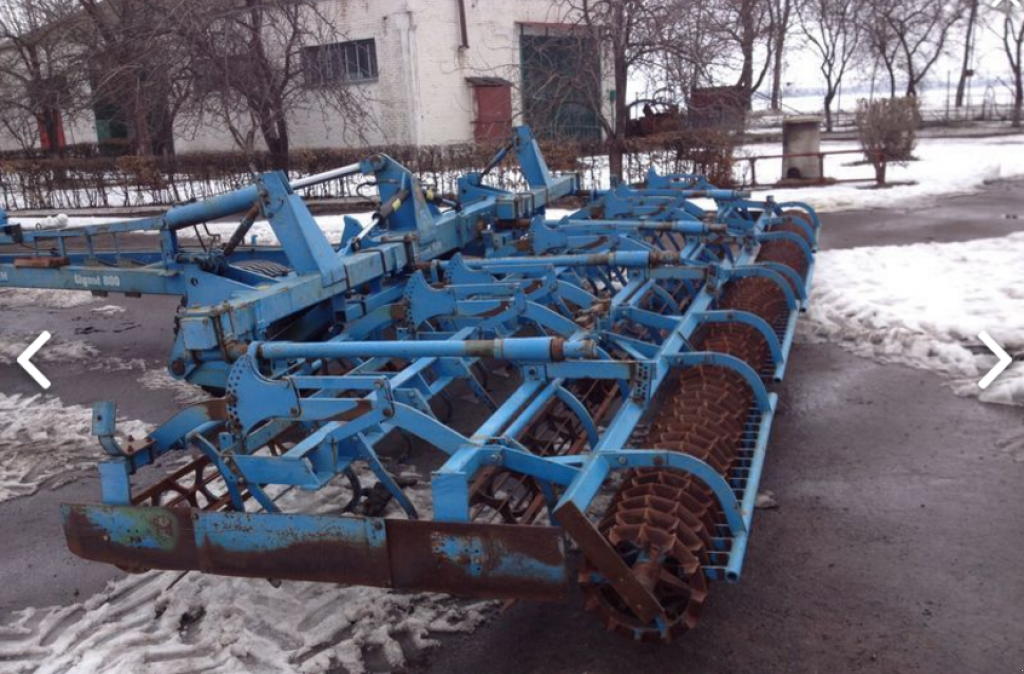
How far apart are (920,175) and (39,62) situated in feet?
70.7

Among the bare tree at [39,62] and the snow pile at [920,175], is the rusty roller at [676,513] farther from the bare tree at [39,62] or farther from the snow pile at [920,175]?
the bare tree at [39,62]

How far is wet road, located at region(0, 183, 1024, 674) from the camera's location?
147 inches

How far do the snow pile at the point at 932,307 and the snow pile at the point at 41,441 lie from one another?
232 inches

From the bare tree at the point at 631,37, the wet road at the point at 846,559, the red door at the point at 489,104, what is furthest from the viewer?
the red door at the point at 489,104

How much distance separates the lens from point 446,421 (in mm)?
6773

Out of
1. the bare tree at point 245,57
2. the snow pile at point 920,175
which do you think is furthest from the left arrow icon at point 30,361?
the snow pile at point 920,175

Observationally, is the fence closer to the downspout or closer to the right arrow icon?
the downspout

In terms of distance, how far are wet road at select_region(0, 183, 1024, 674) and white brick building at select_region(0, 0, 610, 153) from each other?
18370 mm

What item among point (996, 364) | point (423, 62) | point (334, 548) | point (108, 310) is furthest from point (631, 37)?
point (334, 548)

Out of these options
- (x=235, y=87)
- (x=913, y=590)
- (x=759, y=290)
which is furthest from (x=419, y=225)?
(x=235, y=87)

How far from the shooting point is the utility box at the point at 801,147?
60.2ft

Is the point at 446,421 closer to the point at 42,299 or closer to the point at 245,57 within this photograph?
the point at 42,299

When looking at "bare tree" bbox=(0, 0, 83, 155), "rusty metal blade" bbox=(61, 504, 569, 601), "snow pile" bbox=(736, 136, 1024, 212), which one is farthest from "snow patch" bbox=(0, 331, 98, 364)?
"bare tree" bbox=(0, 0, 83, 155)

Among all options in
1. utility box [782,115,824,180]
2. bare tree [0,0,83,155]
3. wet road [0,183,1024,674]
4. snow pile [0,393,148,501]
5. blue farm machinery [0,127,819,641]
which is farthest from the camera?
bare tree [0,0,83,155]
